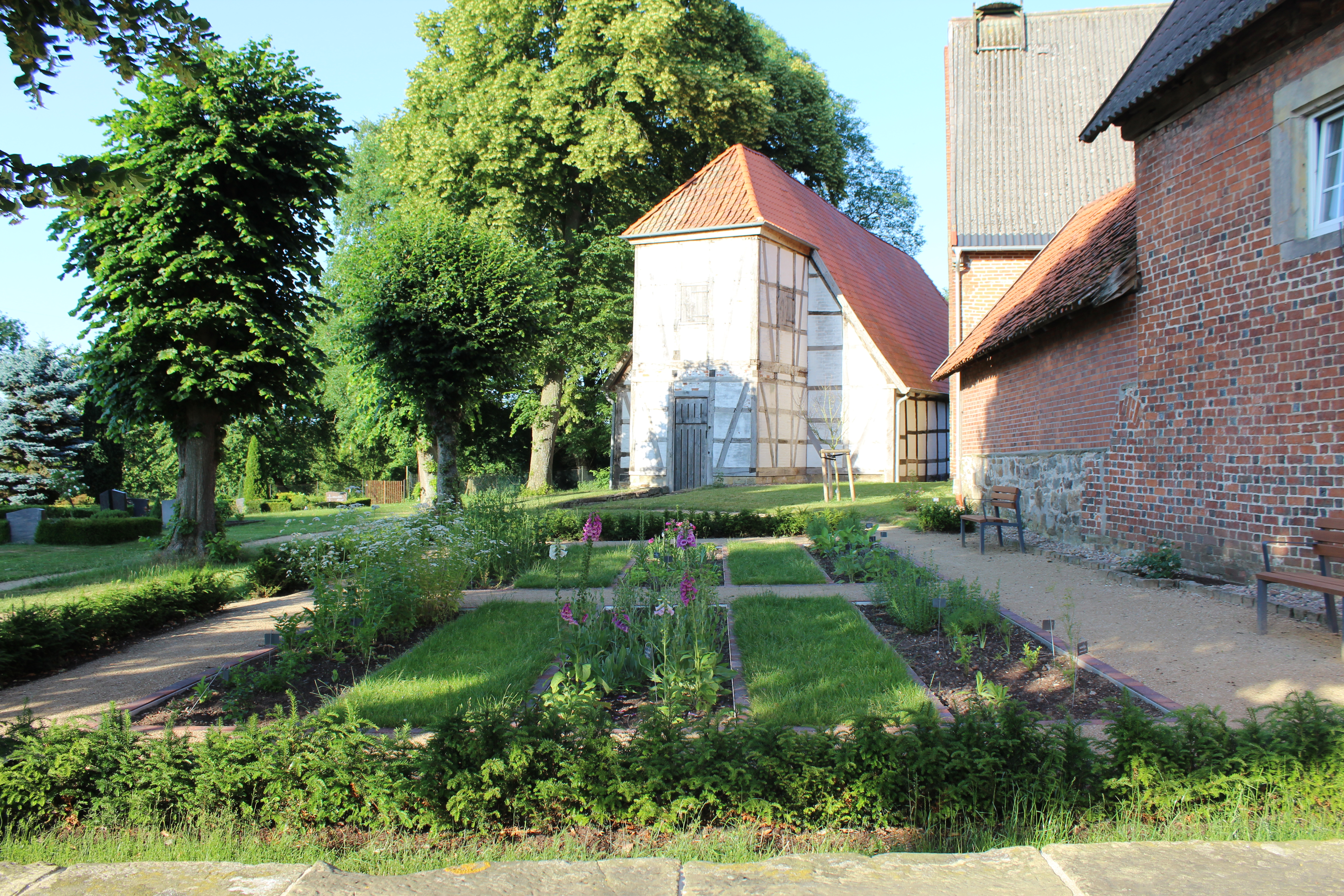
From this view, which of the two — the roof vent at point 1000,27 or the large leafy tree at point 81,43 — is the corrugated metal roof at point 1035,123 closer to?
the roof vent at point 1000,27

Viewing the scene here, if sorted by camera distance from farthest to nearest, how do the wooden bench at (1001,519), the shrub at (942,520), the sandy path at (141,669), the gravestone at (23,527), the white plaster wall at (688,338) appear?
the white plaster wall at (688,338), the gravestone at (23,527), the shrub at (942,520), the wooden bench at (1001,519), the sandy path at (141,669)

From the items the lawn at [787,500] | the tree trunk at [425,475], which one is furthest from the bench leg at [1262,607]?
the tree trunk at [425,475]

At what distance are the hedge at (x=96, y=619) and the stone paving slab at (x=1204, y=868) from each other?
6681 millimetres

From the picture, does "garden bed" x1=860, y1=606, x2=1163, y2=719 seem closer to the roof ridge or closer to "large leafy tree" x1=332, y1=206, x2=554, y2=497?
"large leafy tree" x1=332, y1=206, x2=554, y2=497

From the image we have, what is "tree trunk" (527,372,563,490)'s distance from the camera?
2586cm

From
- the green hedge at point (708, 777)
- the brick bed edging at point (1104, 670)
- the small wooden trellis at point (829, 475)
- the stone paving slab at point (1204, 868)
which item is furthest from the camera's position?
the small wooden trellis at point (829, 475)

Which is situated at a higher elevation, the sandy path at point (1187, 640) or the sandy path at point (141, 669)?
the sandy path at point (1187, 640)

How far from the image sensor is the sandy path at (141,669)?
5.00 metres

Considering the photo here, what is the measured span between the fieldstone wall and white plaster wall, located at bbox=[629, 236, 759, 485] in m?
8.51

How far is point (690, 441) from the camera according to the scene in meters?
21.5

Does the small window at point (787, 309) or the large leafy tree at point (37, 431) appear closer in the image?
the small window at point (787, 309)

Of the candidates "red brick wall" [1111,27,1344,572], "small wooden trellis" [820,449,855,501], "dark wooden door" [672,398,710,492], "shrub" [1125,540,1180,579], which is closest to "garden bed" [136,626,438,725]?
"shrub" [1125,540,1180,579]

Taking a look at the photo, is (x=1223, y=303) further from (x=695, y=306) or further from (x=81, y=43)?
(x=695, y=306)

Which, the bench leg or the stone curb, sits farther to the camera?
the bench leg
